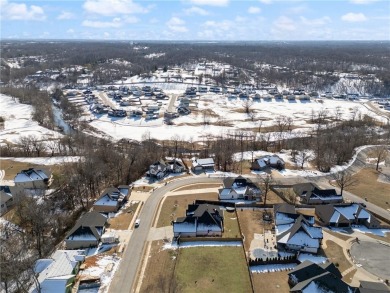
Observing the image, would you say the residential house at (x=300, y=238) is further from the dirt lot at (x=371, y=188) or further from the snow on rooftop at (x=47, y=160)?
the snow on rooftop at (x=47, y=160)

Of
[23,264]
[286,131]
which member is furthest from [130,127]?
[23,264]

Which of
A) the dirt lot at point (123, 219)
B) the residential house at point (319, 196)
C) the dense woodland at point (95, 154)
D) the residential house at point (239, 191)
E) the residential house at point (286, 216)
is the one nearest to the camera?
the dense woodland at point (95, 154)

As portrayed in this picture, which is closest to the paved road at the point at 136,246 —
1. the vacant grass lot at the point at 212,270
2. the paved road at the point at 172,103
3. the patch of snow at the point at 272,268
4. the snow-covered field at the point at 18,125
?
the vacant grass lot at the point at 212,270

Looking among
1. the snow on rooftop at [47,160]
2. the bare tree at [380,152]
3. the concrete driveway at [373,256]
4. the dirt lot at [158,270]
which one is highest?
the bare tree at [380,152]

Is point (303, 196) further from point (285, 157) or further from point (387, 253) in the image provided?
point (285, 157)

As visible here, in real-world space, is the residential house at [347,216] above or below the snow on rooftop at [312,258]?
above

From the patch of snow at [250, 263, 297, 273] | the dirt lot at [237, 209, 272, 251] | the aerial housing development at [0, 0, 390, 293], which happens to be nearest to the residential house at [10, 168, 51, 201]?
the aerial housing development at [0, 0, 390, 293]

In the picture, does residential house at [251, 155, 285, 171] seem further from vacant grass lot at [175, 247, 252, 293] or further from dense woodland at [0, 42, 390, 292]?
vacant grass lot at [175, 247, 252, 293]
